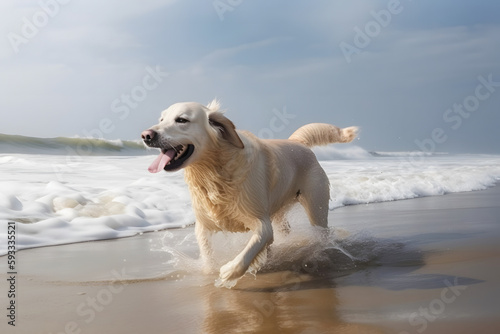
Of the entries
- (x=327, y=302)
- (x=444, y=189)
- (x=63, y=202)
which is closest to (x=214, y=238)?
(x=327, y=302)

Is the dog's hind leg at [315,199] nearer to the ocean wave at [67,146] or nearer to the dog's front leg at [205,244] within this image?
the dog's front leg at [205,244]

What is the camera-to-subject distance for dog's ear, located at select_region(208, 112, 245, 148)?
440cm

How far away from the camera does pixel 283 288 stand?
420cm

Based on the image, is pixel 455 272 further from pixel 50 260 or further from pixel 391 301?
pixel 50 260

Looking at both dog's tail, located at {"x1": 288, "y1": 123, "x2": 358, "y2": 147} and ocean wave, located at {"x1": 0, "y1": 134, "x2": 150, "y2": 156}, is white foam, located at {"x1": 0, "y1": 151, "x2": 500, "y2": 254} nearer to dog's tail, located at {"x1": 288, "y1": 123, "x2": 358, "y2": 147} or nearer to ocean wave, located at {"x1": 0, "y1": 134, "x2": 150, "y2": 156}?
dog's tail, located at {"x1": 288, "y1": 123, "x2": 358, "y2": 147}

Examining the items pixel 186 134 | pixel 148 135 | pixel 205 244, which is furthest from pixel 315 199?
pixel 148 135

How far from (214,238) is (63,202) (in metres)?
3.29

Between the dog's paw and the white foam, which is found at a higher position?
the dog's paw

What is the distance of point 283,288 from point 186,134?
1.43 meters

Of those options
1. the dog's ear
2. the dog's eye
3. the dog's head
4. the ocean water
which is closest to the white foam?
the ocean water

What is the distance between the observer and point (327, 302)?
3.70 m

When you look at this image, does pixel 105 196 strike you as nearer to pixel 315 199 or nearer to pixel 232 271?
pixel 315 199

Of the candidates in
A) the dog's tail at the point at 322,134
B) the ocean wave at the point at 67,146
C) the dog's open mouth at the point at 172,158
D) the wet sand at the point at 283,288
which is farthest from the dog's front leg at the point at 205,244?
the ocean wave at the point at 67,146

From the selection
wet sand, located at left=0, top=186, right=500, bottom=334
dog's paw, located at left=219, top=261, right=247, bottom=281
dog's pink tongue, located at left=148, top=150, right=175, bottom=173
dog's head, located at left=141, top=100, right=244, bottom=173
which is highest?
dog's head, located at left=141, top=100, right=244, bottom=173
